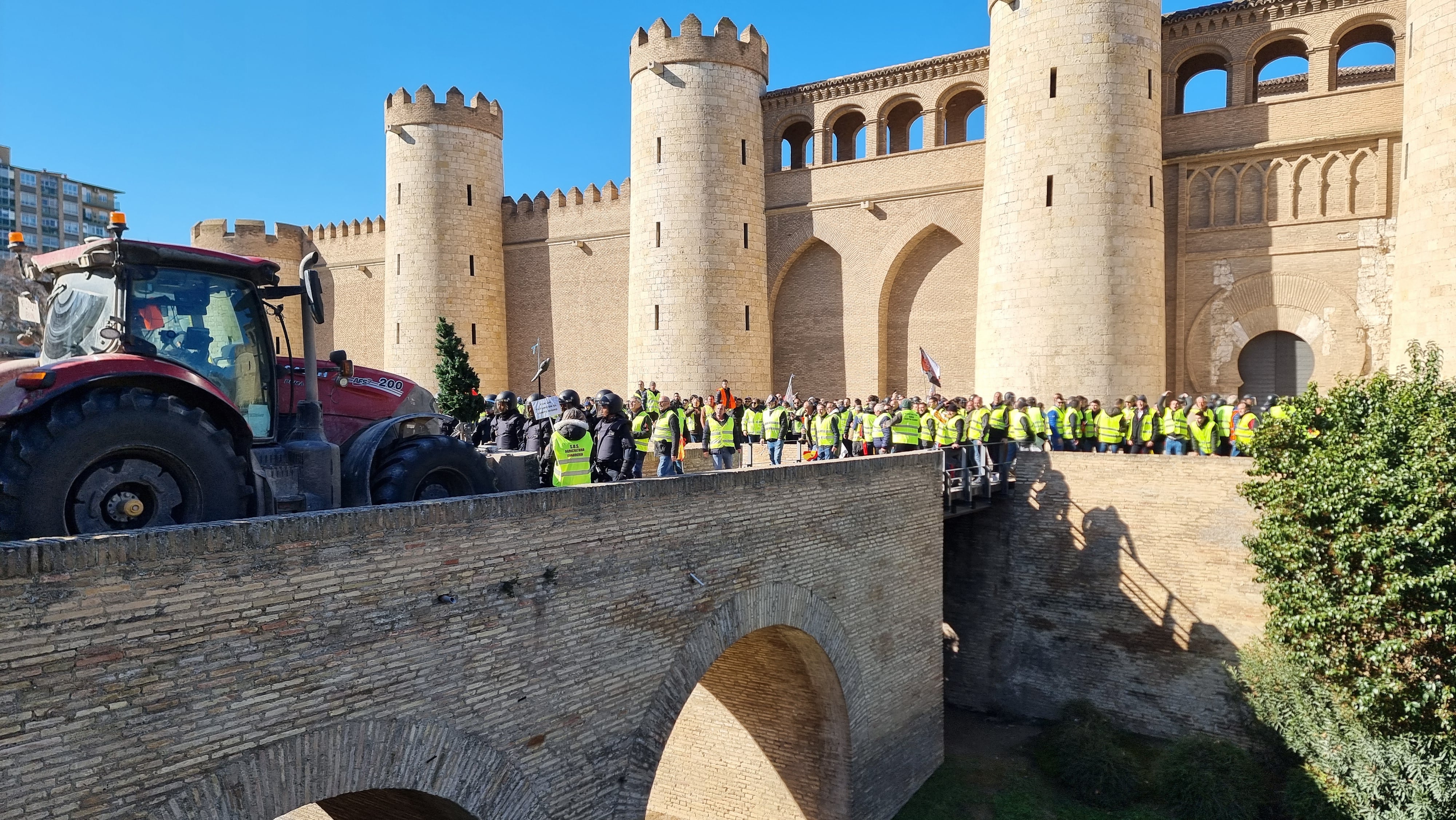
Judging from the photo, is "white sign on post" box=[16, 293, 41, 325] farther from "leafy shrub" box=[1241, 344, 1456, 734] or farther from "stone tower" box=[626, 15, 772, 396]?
"stone tower" box=[626, 15, 772, 396]

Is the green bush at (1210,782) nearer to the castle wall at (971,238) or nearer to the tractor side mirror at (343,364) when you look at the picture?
the castle wall at (971,238)

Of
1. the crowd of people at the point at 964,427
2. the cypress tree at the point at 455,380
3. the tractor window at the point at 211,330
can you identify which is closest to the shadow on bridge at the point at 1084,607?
the crowd of people at the point at 964,427

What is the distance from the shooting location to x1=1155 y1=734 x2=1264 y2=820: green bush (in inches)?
533

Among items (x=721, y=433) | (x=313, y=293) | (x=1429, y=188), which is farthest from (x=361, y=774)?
(x=1429, y=188)

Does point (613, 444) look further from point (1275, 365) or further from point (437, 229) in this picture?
point (437, 229)

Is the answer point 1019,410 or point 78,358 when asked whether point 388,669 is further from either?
point 1019,410

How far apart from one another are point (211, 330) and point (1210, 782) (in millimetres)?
14231

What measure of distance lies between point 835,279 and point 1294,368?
10.6m

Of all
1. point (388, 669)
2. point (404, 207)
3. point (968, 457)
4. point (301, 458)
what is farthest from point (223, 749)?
point (404, 207)

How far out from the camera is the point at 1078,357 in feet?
62.0

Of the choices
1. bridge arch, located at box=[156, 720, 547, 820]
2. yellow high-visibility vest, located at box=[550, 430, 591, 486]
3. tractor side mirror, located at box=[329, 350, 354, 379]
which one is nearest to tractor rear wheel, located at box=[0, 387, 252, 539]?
bridge arch, located at box=[156, 720, 547, 820]

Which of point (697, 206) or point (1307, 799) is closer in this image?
point (1307, 799)

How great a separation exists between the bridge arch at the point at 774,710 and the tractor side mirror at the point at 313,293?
467 centimetres

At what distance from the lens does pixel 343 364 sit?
8.68 metres
